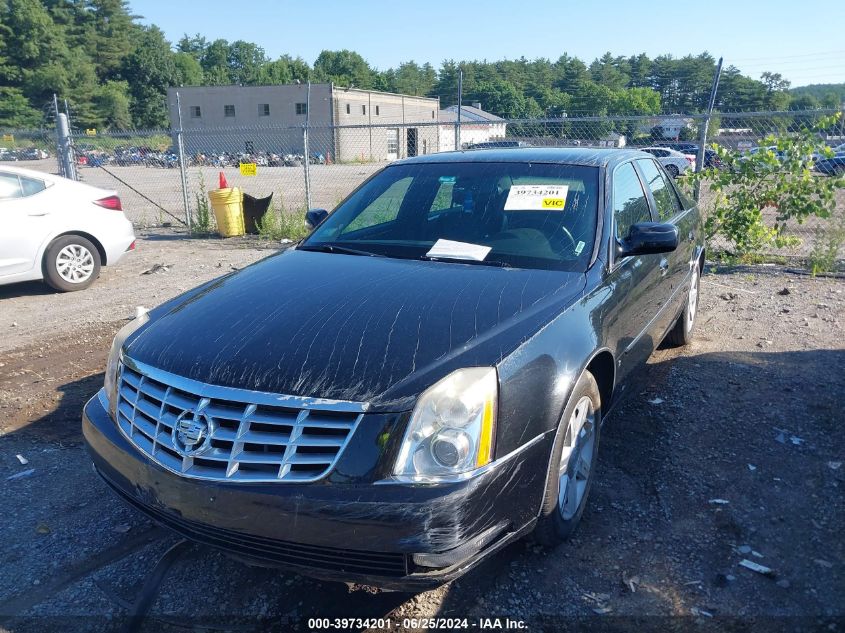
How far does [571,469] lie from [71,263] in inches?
276

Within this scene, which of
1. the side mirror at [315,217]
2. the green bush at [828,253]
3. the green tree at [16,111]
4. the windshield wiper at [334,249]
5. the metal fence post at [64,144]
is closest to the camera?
the windshield wiper at [334,249]

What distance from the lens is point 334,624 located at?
2557 millimetres

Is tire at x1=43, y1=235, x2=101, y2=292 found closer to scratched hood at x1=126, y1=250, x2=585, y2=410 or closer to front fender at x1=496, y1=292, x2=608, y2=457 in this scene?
scratched hood at x1=126, y1=250, x2=585, y2=410

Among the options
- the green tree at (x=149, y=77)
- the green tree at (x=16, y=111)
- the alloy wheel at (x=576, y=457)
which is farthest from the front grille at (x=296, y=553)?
the green tree at (x=149, y=77)

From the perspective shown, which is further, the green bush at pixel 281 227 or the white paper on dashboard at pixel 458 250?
the green bush at pixel 281 227

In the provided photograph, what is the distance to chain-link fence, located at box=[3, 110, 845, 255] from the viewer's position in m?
9.16

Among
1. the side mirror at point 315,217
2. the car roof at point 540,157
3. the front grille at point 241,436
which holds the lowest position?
the front grille at point 241,436

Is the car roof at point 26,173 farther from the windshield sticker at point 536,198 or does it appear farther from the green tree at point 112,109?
the green tree at point 112,109

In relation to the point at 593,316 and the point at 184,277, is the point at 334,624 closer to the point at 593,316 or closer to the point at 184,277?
the point at 593,316

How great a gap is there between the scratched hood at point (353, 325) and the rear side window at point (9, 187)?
211 inches

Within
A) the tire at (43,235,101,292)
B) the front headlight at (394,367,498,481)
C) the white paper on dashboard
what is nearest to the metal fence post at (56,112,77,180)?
the tire at (43,235,101,292)

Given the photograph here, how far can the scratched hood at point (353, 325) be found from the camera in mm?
2355

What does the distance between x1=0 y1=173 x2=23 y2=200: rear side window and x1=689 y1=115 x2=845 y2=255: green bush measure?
26.6 feet

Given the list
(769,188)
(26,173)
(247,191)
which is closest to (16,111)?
(247,191)
